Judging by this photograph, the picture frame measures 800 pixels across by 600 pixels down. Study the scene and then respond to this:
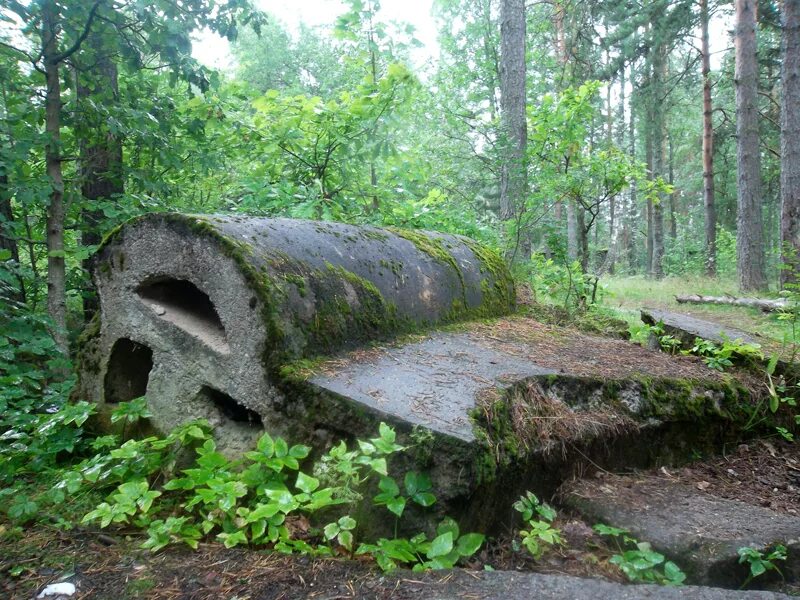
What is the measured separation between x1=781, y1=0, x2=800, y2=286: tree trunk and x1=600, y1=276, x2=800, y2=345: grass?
3.80ft

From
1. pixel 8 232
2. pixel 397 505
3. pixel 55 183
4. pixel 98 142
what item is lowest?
pixel 397 505

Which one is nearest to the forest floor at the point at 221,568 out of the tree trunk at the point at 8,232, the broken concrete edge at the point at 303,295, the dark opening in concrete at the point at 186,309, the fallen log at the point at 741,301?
the broken concrete edge at the point at 303,295

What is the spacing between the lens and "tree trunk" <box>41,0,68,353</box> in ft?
13.4

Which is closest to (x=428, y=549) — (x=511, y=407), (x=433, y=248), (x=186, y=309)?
(x=511, y=407)

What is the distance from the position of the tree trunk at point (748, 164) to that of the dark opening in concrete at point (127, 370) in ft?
38.0

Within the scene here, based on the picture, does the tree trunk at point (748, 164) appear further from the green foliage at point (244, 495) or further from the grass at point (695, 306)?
the green foliage at point (244, 495)

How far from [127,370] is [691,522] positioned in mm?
3324

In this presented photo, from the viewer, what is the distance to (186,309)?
3250 mm

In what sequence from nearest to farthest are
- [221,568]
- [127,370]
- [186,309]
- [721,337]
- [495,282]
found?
[221,568]
[186,309]
[127,370]
[721,337]
[495,282]

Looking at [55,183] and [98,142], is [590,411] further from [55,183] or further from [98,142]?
[98,142]

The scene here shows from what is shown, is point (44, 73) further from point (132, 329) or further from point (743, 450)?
point (743, 450)

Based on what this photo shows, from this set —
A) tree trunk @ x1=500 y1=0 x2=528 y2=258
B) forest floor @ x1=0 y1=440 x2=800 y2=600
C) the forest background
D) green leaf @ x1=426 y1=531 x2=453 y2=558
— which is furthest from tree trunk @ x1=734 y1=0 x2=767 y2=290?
green leaf @ x1=426 y1=531 x2=453 y2=558

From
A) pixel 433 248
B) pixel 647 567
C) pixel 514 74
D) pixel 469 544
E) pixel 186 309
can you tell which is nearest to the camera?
pixel 469 544

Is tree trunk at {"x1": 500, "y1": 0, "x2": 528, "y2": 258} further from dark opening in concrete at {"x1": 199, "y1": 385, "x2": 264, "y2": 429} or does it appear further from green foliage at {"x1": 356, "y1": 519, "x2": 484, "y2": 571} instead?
green foliage at {"x1": 356, "y1": 519, "x2": 484, "y2": 571}
